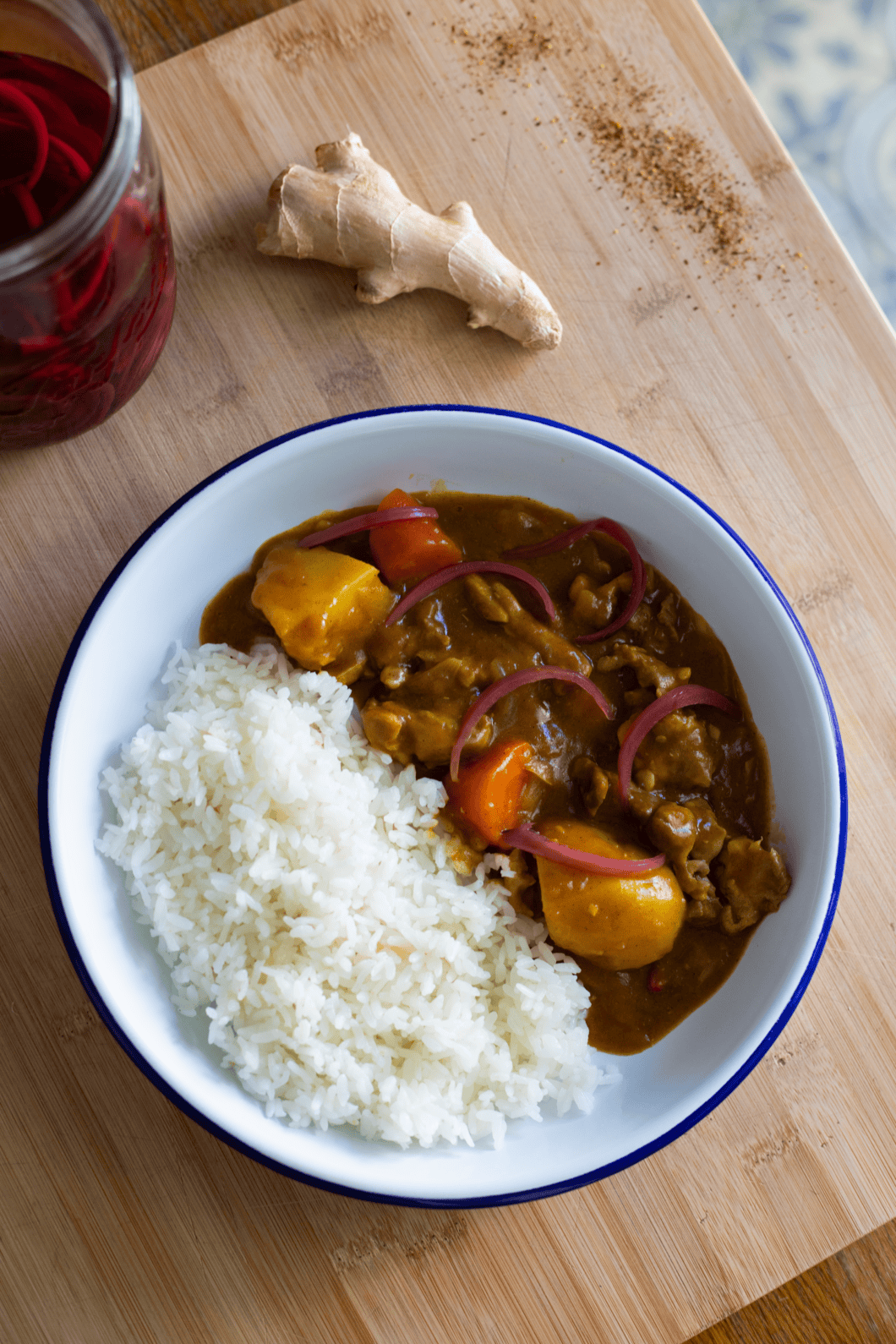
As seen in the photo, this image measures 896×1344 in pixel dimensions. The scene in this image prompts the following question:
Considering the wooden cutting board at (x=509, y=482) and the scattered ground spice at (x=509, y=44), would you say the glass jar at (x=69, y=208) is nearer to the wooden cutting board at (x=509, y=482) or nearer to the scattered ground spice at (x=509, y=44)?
the wooden cutting board at (x=509, y=482)

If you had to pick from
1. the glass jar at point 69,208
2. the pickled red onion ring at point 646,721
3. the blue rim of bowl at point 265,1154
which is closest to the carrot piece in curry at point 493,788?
the pickled red onion ring at point 646,721

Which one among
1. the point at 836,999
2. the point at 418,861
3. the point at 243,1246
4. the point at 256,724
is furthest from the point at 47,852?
the point at 836,999

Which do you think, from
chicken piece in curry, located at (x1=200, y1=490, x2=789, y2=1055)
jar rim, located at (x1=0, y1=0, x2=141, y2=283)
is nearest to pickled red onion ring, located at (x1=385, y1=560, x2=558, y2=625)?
chicken piece in curry, located at (x1=200, y1=490, x2=789, y2=1055)

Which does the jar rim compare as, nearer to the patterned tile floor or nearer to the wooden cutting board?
the wooden cutting board

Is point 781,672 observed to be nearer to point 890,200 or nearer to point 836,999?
point 836,999

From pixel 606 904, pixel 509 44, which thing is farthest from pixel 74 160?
pixel 606 904
